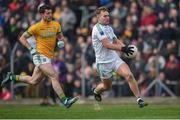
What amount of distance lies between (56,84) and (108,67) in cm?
140

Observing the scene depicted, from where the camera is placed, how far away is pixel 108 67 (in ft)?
66.1

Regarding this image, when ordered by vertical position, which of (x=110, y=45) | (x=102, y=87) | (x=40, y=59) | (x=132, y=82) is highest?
(x=110, y=45)

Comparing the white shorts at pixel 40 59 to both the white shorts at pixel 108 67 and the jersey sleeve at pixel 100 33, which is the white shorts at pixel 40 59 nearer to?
the white shorts at pixel 108 67

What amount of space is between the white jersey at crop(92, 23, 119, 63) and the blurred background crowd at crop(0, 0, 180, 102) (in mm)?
5914

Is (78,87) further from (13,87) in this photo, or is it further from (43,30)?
(43,30)

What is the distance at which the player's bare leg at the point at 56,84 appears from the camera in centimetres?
2012

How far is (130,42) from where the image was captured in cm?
2753

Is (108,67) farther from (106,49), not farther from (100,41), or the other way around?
(100,41)

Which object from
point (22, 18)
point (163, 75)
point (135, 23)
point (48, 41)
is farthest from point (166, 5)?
point (48, 41)

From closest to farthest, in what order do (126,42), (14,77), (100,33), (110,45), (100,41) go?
1. (110,45)
2. (100,33)
3. (100,41)
4. (14,77)
5. (126,42)

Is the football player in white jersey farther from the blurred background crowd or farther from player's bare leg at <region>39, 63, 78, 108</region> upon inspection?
the blurred background crowd

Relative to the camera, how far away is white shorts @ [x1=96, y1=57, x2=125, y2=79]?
20.0 m

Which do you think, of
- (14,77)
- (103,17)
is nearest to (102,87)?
(103,17)

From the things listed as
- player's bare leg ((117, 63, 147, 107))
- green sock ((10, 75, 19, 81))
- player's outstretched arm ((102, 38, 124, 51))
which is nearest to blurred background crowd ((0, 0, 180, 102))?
green sock ((10, 75, 19, 81))
